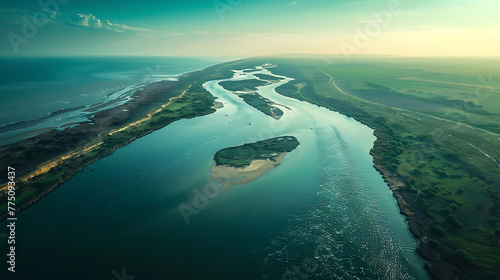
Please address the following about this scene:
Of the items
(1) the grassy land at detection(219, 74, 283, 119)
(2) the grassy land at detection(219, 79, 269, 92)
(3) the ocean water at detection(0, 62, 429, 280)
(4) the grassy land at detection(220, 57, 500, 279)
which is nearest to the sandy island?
(3) the ocean water at detection(0, 62, 429, 280)

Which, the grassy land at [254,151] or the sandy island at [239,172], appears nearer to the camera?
the sandy island at [239,172]

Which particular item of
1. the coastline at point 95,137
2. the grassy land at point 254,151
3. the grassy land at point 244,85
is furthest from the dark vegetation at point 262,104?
the grassy land at point 254,151

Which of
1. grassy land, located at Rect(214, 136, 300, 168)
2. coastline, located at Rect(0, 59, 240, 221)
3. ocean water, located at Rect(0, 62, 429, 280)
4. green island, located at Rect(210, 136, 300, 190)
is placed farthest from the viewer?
grassy land, located at Rect(214, 136, 300, 168)

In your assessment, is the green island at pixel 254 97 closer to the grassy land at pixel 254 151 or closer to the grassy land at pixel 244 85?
the grassy land at pixel 244 85

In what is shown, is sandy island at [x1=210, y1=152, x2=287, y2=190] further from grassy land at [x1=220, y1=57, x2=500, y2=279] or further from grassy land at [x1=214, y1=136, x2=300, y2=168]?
grassy land at [x1=220, y1=57, x2=500, y2=279]

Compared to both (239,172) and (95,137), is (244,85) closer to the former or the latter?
(95,137)

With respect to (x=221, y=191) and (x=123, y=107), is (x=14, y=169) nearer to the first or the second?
(x=221, y=191)
